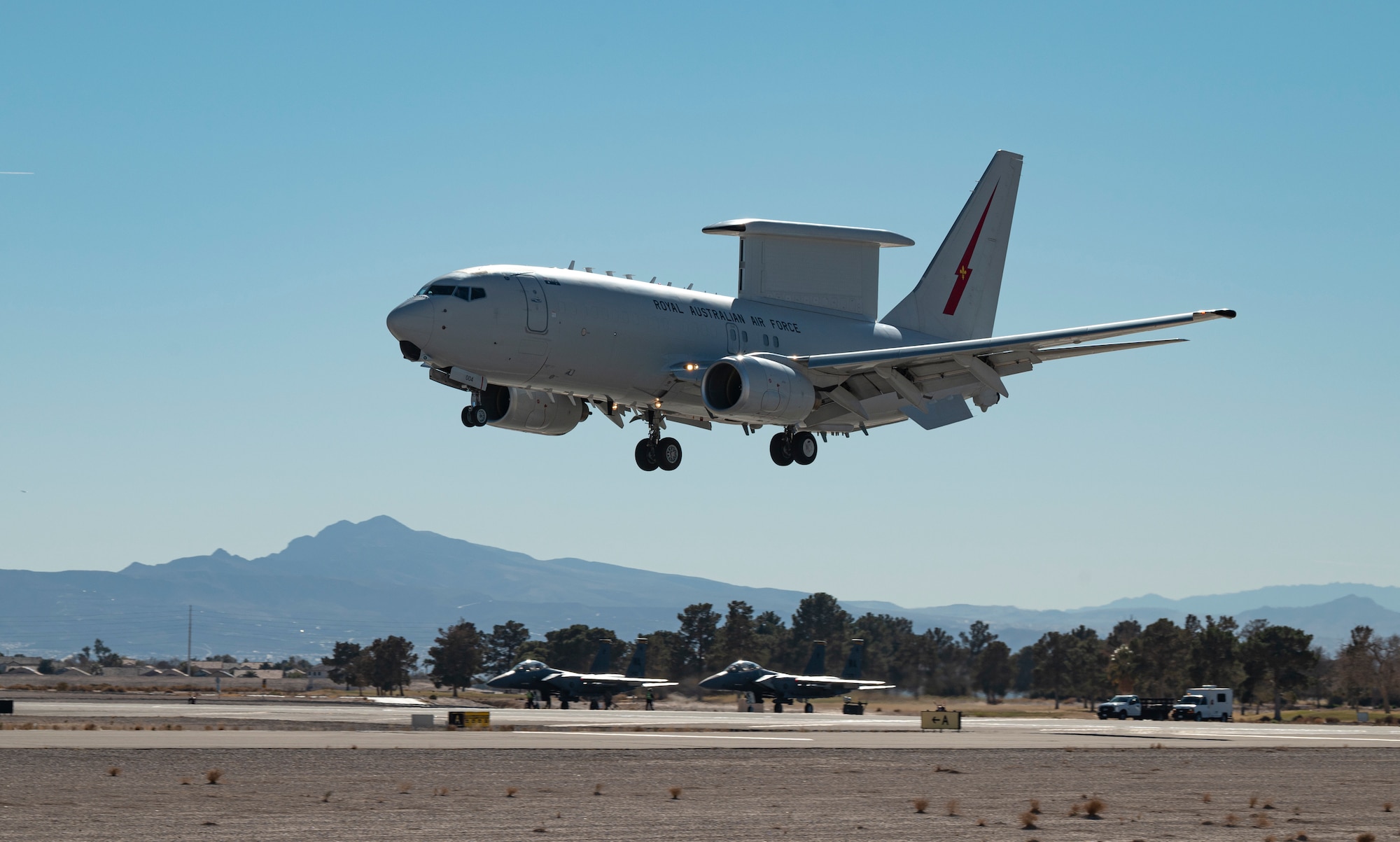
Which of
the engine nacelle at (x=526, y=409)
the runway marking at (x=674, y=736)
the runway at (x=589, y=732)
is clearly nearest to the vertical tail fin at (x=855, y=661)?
the runway at (x=589, y=732)

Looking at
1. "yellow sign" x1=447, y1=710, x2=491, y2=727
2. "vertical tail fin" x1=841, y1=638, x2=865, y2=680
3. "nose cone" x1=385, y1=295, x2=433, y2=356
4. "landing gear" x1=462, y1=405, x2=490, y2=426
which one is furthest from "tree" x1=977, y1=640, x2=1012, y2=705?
"nose cone" x1=385, y1=295, x2=433, y2=356

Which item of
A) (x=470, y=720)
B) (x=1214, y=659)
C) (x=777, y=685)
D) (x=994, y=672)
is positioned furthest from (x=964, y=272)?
(x=1214, y=659)

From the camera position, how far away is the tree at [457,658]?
Answer: 176 metres

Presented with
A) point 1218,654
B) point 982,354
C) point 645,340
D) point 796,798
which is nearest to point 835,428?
point 982,354

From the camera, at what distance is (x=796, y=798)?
2938 centimetres

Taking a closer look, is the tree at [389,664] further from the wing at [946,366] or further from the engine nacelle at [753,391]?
the engine nacelle at [753,391]

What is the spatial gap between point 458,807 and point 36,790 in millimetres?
8482

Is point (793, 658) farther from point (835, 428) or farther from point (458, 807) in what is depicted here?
point (458, 807)

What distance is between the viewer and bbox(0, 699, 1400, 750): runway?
43.7m

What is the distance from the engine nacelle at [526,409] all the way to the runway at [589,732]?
383 inches

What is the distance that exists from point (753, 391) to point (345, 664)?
534 feet

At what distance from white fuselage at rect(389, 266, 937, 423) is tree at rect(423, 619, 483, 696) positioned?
137 metres

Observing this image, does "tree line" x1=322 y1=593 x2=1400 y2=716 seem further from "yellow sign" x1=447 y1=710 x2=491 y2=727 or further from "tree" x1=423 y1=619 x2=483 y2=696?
"yellow sign" x1=447 y1=710 x2=491 y2=727

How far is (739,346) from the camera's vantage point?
42781 millimetres
